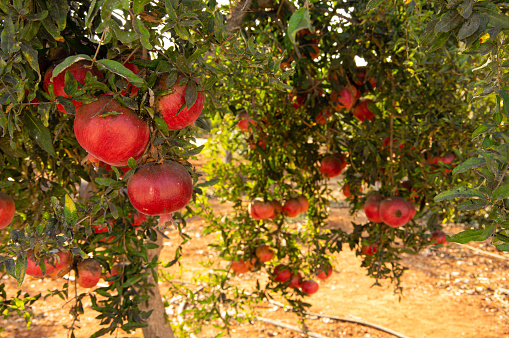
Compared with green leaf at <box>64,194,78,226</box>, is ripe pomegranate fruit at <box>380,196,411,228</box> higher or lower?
higher

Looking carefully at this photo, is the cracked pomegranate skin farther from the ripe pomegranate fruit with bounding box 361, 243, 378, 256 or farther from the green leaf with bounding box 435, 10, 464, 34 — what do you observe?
the ripe pomegranate fruit with bounding box 361, 243, 378, 256

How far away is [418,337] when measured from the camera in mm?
3635

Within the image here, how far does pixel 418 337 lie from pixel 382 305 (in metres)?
0.72

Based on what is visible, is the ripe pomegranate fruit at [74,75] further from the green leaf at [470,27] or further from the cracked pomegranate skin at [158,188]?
the green leaf at [470,27]

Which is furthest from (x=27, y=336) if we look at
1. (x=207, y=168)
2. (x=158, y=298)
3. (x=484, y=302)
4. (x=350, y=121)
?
(x=484, y=302)

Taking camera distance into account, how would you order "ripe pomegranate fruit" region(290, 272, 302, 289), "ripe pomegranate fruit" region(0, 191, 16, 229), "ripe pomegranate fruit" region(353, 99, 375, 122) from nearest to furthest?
"ripe pomegranate fruit" region(0, 191, 16, 229)
"ripe pomegranate fruit" region(353, 99, 375, 122)
"ripe pomegranate fruit" region(290, 272, 302, 289)

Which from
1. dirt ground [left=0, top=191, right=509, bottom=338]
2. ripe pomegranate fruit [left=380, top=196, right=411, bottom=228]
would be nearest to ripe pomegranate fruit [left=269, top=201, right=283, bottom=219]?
ripe pomegranate fruit [left=380, top=196, right=411, bottom=228]

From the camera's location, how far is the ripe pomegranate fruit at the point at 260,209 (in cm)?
230

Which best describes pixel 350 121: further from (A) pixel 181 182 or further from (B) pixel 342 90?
(A) pixel 181 182

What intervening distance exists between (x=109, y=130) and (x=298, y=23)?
384 millimetres

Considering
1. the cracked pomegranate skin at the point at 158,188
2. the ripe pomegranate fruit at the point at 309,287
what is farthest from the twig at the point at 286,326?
the cracked pomegranate skin at the point at 158,188

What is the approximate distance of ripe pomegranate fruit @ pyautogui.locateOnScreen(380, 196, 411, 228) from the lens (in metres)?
1.63

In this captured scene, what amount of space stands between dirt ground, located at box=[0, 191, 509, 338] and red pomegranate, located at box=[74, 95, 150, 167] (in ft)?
8.65

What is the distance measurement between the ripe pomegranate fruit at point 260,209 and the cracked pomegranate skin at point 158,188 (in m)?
1.65
